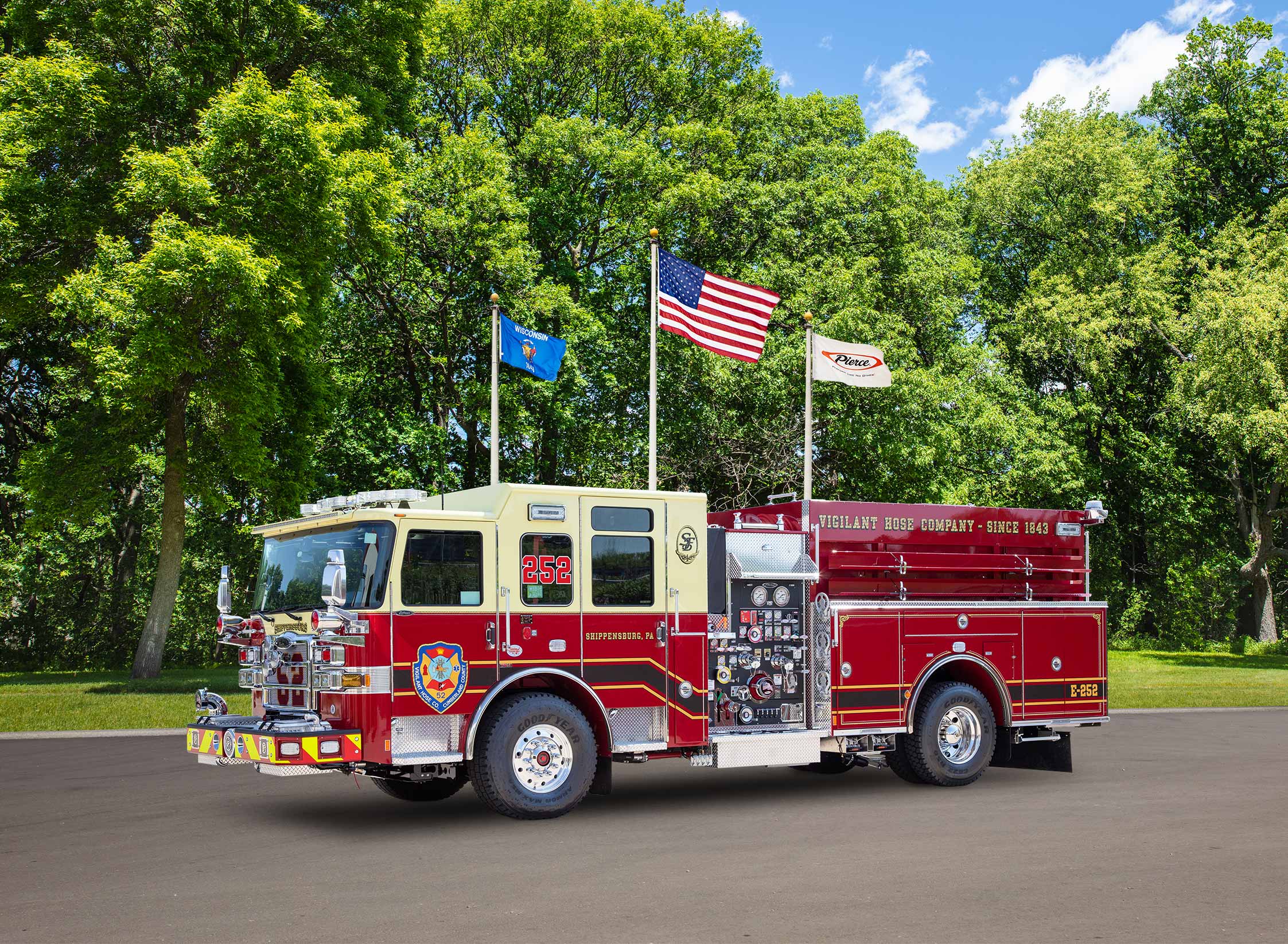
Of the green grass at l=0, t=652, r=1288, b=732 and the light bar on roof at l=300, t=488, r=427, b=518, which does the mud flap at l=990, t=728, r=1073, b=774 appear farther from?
the green grass at l=0, t=652, r=1288, b=732

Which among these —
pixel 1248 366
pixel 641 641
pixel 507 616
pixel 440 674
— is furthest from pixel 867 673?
pixel 1248 366

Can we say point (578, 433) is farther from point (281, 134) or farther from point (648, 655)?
point (648, 655)

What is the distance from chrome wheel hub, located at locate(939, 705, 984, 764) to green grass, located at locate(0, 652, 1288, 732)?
35.9ft

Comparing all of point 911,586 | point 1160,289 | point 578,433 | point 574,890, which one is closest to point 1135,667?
point 1160,289

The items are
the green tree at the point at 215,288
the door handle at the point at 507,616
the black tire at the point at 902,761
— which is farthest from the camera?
the green tree at the point at 215,288

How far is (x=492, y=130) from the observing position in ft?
113

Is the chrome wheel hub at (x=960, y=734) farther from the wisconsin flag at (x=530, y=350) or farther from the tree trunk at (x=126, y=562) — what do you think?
the tree trunk at (x=126, y=562)

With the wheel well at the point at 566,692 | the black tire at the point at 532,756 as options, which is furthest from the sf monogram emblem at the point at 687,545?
the black tire at the point at 532,756

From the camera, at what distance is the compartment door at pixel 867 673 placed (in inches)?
492

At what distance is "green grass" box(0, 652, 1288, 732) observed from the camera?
800 inches

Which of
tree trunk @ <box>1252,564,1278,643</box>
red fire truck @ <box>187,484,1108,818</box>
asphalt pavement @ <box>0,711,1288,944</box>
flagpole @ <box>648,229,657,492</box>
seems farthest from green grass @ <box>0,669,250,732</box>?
tree trunk @ <box>1252,564,1278,643</box>

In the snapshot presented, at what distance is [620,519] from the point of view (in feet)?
37.9

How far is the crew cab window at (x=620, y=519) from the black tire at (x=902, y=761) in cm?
378

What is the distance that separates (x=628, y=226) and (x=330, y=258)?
999 cm
